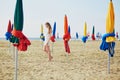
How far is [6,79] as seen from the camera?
750 centimetres

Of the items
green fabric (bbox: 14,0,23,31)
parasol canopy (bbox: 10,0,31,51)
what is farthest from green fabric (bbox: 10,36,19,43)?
green fabric (bbox: 14,0,23,31)

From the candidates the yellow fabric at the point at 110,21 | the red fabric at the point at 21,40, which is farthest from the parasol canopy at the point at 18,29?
the yellow fabric at the point at 110,21

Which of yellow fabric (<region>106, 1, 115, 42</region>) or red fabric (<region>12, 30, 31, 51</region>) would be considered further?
yellow fabric (<region>106, 1, 115, 42</region>)

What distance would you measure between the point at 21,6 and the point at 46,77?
8.49ft

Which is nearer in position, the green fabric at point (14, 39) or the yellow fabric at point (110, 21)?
the green fabric at point (14, 39)

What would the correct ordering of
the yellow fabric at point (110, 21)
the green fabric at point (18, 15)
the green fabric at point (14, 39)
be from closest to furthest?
the green fabric at point (18, 15), the green fabric at point (14, 39), the yellow fabric at point (110, 21)

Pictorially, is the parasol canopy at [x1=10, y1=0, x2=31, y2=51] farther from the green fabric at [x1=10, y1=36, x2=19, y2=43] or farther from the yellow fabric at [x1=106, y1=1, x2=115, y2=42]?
the yellow fabric at [x1=106, y1=1, x2=115, y2=42]

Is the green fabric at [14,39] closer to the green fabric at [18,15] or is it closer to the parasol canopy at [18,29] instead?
the parasol canopy at [18,29]

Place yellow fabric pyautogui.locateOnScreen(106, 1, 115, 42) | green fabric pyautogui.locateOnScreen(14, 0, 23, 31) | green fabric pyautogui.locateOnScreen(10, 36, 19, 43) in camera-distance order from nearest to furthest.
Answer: green fabric pyautogui.locateOnScreen(14, 0, 23, 31) → green fabric pyautogui.locateOnScreen(10, 36, 19, 43) → yellow fabric pyautogui.locateOnScreen(106, 1, 115, 42)

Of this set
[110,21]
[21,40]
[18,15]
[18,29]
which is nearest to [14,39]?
[21,40]

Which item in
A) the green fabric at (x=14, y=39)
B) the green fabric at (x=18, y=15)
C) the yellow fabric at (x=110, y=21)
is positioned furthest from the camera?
the yellow fabric at (x=110, y=21)

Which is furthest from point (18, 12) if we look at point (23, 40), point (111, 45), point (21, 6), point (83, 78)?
point (111, 45)

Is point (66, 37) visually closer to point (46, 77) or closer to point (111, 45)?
point (111, 45)

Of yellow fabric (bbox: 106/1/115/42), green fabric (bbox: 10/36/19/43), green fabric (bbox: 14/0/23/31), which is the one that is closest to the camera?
green fabric (bbox: 14/0/23/31)
